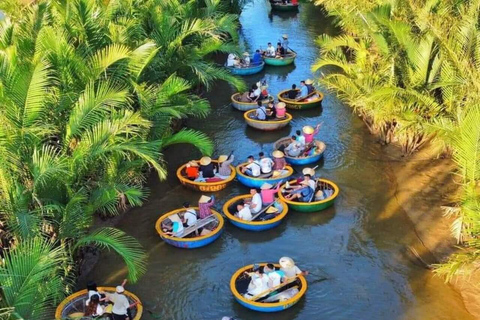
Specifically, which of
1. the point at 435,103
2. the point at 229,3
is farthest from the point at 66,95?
the point at 229,3

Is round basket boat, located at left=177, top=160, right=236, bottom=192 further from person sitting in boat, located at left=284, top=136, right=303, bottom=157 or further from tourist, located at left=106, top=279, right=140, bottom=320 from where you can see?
tourist, located at left=106, top=279, right=140, bottom=320

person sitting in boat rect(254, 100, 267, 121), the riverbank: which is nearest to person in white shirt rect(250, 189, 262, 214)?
the riverbank

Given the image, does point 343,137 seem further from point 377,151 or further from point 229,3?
point 229,3

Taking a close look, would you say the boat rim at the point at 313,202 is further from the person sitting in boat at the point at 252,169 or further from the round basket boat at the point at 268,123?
the round basket boat at the point at 268,123

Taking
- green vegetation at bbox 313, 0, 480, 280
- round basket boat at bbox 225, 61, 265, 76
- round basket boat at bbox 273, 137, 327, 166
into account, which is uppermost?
green vegetation at bbox 313, 0, 480, 280

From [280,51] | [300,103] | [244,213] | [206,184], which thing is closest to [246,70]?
[280,51]

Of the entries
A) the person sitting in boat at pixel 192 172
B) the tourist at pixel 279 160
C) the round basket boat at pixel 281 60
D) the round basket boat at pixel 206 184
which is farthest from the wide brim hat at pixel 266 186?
the round basket boat at pixel 281 60
